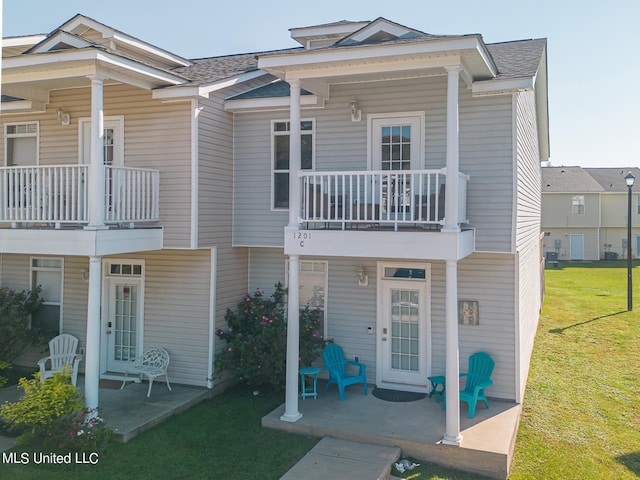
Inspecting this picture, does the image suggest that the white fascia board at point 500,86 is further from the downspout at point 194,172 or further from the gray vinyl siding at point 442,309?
the downspout at point 194,172

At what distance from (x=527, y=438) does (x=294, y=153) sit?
19.4 feet

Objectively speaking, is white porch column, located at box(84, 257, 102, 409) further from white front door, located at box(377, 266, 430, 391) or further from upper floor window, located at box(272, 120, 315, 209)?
white front door, located at box(377, 266, 430, 391)

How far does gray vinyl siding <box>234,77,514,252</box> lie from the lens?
9203mm

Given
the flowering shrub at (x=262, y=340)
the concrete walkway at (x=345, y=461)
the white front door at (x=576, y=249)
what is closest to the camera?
the concrete walkway at (x=345, y=461)

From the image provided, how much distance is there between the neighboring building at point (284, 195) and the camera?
830cm

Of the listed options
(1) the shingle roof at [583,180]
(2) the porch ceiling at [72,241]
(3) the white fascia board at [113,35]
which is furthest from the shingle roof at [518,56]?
(1) the shingle roof at [583,180]

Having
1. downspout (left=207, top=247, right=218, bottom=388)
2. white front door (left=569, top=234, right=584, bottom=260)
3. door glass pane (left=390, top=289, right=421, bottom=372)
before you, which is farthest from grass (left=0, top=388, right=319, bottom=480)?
white front door (left=569, top=234, right=584, bottom=260)

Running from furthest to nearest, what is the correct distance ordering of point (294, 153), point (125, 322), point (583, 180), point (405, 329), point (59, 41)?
point (583, 180)
point (125, 322)
point (405, 329)
point (59, 41)
point (294, 153)

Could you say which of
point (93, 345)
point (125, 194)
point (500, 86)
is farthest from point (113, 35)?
point (500, 86)

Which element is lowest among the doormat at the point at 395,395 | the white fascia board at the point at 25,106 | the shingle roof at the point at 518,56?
the doormat at the point at 395,395

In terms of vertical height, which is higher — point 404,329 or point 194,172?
point 194,172

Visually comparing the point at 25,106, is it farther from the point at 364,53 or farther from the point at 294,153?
the point at 364,53

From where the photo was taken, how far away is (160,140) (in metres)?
10.1

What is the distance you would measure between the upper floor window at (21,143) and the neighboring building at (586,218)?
35031mm
